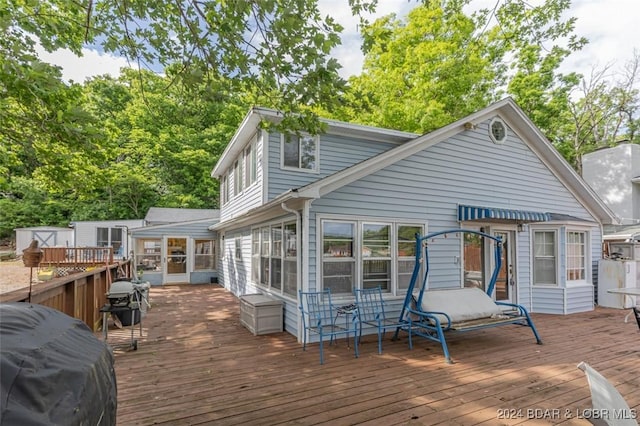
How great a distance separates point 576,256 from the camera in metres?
8.45

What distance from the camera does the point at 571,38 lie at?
479cm

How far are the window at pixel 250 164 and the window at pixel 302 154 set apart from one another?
106cm

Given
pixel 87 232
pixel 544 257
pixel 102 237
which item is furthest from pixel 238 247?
pixel 87 232

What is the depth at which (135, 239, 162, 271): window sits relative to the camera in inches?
516

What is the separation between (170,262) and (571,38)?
45.1ft

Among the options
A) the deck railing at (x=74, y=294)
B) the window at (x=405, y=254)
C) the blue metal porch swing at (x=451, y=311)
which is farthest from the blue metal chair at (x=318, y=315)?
the deck railing at (x=74, y=294)

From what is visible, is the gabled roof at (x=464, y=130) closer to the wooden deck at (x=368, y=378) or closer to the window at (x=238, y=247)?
the window at (x=238, y=247)

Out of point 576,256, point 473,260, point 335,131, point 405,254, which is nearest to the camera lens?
point 405,254

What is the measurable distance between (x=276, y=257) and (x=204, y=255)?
26.4 feet

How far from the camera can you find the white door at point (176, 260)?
518 inches

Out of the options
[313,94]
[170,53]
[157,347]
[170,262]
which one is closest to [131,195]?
[170,262]

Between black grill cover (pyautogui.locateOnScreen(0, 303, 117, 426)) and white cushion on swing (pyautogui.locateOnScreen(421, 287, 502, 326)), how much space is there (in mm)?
4803

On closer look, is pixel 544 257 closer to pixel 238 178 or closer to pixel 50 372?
pixel 238 178

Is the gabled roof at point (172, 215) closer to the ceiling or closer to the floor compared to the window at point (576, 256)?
closer to the ceiling
